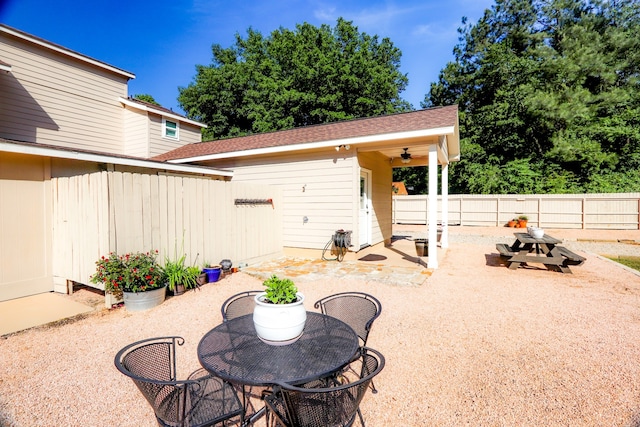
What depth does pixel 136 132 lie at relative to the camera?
36.7ft

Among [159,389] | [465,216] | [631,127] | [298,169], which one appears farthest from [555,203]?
[159,389]

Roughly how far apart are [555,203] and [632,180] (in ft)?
16.9

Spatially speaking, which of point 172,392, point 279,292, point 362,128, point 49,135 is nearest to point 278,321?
point 279,292

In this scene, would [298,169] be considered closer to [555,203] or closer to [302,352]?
[302,352]

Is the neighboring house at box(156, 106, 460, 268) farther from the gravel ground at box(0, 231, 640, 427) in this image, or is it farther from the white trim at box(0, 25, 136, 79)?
the white trim at box(0, 25, 136, 79)

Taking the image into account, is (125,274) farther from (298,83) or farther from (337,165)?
(298,83)

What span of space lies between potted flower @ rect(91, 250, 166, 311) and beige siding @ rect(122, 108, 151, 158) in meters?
8.00

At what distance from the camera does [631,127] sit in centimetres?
1719

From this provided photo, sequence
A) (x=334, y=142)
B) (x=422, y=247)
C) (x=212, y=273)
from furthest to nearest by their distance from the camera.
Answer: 1. (x=422, y=247)
2. (x=334, y=142)
3. (x=212, y=273)

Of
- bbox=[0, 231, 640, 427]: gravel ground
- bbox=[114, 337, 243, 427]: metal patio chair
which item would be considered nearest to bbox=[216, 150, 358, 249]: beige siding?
bbox=[0, 231, 640, 427]: gravel ground

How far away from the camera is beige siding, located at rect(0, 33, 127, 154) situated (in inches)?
325

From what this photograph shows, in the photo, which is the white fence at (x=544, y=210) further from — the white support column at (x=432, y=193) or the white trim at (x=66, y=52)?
the white trim at (x=66, y=52)

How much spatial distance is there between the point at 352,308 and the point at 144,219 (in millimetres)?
3901

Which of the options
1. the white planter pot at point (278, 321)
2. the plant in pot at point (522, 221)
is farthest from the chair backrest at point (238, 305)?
the plant in pot at point (522, 221)
